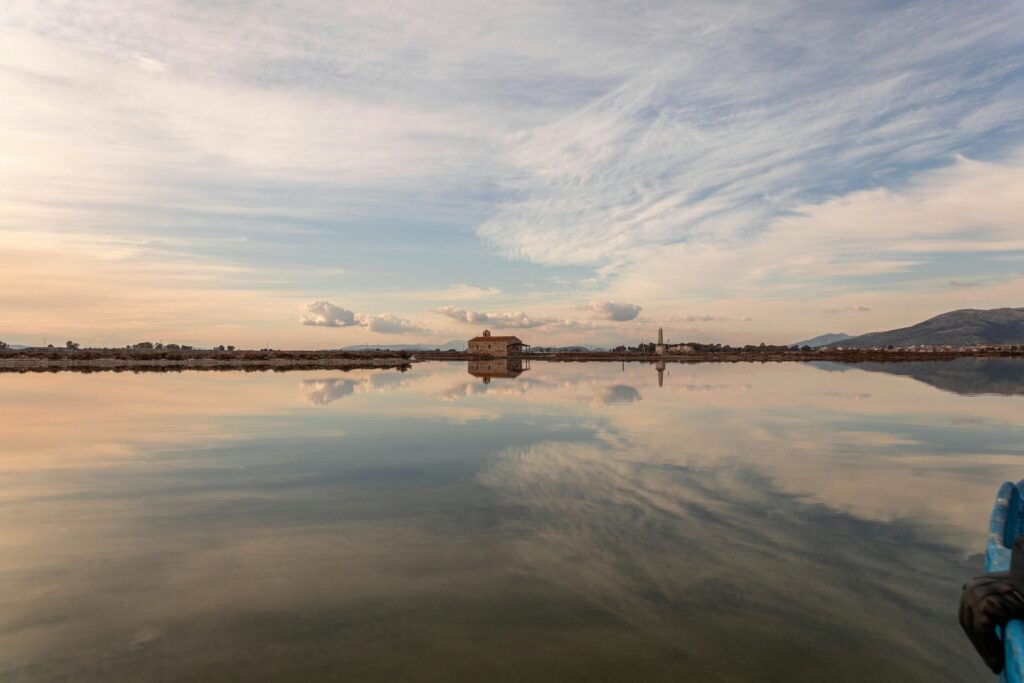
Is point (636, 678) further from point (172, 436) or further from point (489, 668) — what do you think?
point (172, 436)

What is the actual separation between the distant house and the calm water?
400 ft

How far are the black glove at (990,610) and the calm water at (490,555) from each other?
2.22 meters

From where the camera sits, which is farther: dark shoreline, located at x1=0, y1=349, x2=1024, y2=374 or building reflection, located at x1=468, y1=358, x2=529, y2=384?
dark shoreline, located at x1=0, y1=349, x2=1024, y2=374

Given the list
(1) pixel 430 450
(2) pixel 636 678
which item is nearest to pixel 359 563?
(2) pixel 636 678

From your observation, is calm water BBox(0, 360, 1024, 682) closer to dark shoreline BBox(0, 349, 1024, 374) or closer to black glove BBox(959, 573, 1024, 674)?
black glove BBox(959, 573, 1024, 674)

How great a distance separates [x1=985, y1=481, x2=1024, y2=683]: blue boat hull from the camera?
13.3 feet

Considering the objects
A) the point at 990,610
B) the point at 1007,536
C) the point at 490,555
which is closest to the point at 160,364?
the point at 490,555

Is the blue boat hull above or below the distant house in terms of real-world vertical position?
below

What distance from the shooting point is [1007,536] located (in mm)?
5773

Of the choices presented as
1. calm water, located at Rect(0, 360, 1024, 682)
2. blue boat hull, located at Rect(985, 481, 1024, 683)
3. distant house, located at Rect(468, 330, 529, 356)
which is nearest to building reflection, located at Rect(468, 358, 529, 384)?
distant house, located at Rect(468, 330, 529, 356)

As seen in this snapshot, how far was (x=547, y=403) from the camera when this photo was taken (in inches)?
1336

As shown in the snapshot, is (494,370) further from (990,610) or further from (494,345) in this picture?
(990,610)

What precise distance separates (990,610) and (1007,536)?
7.44ft

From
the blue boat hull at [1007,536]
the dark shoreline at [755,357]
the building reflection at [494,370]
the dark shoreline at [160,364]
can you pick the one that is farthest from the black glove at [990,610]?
the dark shoreline at [755,357]
